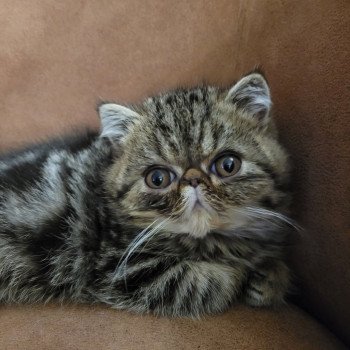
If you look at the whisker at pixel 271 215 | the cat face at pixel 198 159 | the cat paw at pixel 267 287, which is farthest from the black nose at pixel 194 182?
the cat paw at pixel 267 287

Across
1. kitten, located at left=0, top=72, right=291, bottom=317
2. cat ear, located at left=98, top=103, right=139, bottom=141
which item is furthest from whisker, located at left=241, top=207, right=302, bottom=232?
cat ear, located at left=98, top=103, right=139, bottom=141

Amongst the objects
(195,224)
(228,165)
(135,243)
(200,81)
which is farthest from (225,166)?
(200,81)

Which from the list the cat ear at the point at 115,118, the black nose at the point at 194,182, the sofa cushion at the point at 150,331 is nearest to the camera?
the sofa cushion at the point at 150,331

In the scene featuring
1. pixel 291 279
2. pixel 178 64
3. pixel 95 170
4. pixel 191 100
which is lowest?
pixel 291 279

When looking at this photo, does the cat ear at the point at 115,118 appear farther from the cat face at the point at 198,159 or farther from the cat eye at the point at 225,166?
the cat eye at the point at 225,166

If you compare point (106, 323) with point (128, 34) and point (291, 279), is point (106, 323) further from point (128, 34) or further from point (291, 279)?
point (128, 34)

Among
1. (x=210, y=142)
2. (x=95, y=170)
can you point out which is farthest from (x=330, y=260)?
(x=95, y=170)

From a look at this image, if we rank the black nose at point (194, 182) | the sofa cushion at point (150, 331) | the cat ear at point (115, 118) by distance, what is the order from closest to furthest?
the sofa cushion at point (150, 331), the black nose at point (194, 182), the cat ear at point (115, 118)
